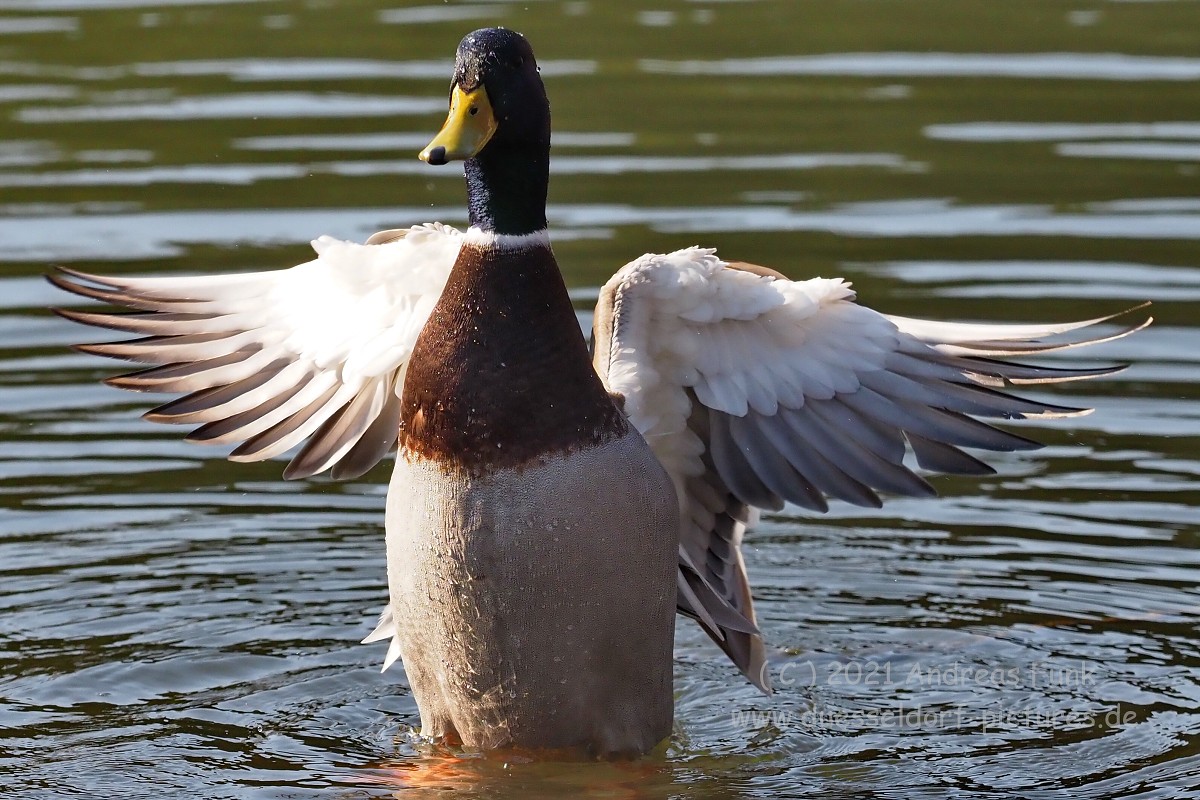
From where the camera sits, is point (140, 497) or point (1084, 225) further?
point (1084, 225)

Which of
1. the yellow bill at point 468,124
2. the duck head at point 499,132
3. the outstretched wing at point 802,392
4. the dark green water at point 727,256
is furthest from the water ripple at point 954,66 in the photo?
the yellow bill at point 468,124

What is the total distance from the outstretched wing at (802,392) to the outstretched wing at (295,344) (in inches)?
24.0

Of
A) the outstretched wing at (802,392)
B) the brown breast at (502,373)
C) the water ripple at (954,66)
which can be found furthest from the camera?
the water ripple at (954,66)

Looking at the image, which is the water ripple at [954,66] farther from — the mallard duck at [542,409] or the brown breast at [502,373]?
the brown breast at [502,373]

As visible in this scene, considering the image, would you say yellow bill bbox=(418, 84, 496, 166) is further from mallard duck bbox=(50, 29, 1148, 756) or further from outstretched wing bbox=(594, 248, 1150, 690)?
outstretched wing bbox=(594, 248, 1150, 690)

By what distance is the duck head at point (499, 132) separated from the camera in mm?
4926

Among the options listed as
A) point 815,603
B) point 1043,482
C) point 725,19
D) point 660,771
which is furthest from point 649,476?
point 725,19

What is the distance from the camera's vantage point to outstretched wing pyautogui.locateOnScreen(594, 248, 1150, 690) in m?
5.65

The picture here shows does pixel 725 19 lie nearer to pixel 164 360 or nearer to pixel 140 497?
pixel 140 497

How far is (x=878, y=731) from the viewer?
5.89m

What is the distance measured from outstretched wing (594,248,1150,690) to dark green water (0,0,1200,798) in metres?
0.74

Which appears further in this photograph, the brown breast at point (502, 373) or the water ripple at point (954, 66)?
the water ripple at point (954, 66)

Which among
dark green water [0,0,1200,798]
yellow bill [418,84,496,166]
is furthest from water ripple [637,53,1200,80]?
yellow bill [418,84,496,166]

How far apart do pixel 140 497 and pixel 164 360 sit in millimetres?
1596
